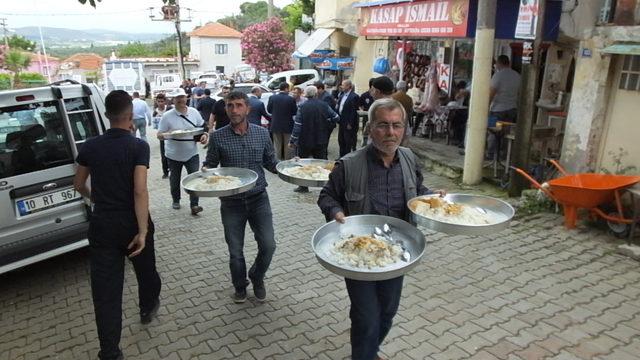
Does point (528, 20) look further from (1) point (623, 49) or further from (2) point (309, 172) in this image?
(2) point (309, 172)

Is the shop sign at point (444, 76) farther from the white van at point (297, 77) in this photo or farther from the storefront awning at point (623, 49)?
the white van at point (297, 77)

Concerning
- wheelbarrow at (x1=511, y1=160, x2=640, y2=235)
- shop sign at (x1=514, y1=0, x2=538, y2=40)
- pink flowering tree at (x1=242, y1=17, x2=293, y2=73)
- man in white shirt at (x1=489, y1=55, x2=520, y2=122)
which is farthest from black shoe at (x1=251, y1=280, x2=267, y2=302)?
pink flowering tree at (x1=242, y1=17, x2=293, y2=73)

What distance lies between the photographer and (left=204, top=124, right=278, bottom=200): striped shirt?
432 centimetres

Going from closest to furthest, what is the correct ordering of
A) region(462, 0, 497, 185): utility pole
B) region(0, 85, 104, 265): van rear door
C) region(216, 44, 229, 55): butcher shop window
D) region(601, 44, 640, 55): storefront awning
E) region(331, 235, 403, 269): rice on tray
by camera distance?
region(331, 235, 403, 269): rice on tray < region(0, 85, 104, 265): van rear door < region(601, 44, 640, 55): storefront awning < region(462, 0, 497, 185): utility pole < region(216, 44, 229, 55): butcher shop window

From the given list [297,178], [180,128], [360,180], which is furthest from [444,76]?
[360,180]

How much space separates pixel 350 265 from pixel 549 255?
4025 millimetres

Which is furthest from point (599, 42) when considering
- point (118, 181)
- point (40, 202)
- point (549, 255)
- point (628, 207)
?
point (40, 202)

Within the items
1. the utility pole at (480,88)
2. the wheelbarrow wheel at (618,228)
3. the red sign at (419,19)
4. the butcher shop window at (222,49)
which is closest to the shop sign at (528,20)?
the utility pole at (480,88)

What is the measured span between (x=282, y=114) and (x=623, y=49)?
6237 mm

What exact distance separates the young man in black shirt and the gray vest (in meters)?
1.59

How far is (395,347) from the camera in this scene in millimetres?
3828

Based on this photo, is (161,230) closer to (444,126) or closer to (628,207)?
(628,207)

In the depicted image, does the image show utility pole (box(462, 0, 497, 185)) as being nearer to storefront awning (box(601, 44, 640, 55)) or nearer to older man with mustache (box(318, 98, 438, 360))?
storefront awning (box(601, 44, 640, 55))

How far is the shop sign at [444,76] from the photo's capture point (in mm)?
12141
